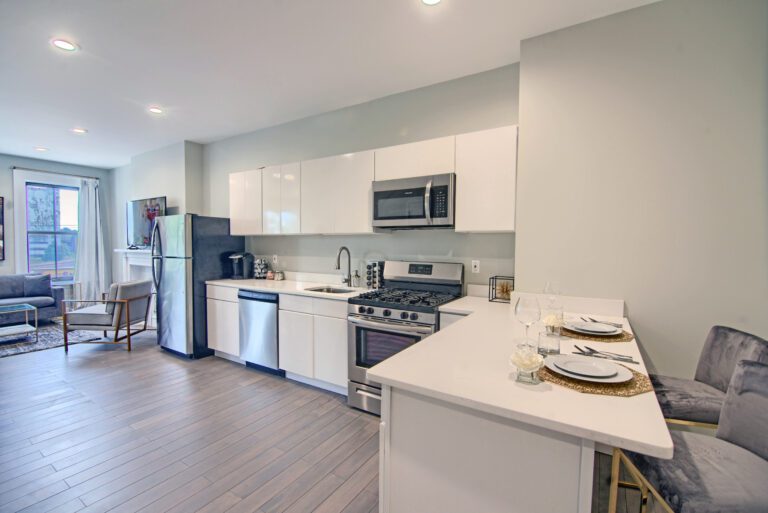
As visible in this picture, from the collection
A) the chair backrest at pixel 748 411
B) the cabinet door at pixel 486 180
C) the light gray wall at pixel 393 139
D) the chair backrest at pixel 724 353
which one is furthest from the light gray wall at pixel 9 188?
the chair backrest at pixel 724 353

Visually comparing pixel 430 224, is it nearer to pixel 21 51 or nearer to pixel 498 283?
pixel 498 283

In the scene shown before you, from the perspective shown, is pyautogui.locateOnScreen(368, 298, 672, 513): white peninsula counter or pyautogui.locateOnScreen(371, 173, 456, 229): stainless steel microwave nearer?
pyautogui.locateOnScreen(368, 298, 672, 513): white peninsula counter

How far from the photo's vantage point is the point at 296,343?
10.6 ft

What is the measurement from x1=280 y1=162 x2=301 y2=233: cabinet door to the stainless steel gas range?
1.27 meters

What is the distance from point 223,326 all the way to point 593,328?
362 centimetres

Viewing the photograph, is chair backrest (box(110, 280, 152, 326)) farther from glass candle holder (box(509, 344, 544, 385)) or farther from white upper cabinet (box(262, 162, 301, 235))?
glass candle holder (box(509, 344, 544, 385))

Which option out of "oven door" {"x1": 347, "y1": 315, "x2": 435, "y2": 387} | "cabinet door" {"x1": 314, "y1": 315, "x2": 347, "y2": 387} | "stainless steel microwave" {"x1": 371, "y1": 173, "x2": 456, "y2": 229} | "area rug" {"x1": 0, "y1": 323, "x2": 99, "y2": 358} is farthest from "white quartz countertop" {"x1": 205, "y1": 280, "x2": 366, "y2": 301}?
"area rug" {"x1": 0, "y1": 323, "x2": 99, "y2": 358}

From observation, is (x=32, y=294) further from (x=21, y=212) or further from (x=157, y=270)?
(x=157, y=270)

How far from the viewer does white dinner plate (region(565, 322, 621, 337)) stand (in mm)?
1666

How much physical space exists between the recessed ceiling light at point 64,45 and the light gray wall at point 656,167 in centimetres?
319

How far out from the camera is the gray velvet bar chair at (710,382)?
1457mm

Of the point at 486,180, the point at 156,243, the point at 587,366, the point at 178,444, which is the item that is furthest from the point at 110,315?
the point at 587,366

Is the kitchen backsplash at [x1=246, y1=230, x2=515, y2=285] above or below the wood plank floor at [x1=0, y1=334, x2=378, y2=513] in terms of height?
above

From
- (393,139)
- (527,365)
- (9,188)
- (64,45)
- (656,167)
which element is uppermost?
(64,45)
